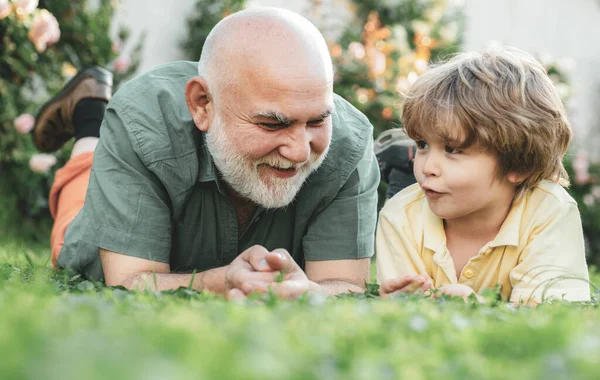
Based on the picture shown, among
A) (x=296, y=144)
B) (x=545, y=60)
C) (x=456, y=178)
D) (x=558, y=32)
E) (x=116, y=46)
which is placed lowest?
(x=558, y=32)

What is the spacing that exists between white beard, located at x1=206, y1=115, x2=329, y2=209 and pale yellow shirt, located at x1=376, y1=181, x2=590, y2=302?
0.46 m

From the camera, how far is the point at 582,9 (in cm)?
1134

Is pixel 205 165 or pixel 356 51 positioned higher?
pixel 205 165

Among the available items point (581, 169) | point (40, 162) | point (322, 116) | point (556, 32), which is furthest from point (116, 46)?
point (556, 32)

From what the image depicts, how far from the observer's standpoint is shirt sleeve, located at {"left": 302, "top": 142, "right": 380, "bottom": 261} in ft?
11.8

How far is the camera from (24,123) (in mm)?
6152

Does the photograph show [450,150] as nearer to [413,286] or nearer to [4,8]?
[413,286]

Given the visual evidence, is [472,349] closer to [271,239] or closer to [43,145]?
[271,239]

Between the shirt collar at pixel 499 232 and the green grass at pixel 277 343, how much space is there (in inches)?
48.2

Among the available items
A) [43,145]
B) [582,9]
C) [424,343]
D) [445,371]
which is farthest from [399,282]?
[582,9]

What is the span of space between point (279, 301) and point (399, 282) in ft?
1.93

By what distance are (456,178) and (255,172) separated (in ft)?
2.67

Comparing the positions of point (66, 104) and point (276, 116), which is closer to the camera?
point (276, 116)

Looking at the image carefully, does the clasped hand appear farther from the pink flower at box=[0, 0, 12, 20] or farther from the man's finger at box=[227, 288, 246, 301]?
the pink flower at box=[0, 0, 12, 20]
